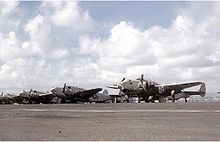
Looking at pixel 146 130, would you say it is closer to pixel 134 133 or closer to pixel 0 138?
pixel 134 133

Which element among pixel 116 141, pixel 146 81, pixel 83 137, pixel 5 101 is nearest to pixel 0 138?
pixel 83 137

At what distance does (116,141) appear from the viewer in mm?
13281

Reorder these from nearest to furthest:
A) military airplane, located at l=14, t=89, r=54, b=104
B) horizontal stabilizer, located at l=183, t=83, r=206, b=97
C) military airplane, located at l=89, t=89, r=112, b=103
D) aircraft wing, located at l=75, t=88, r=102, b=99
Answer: horizontal stabilizer, located at l=183, t=83, r=206, b=97 → aircraft wing, located at l=75, t=88, r=102, b=99 → military airplane, located at l=89, t=89, r=112, b=103 → military airplane, located at l=14, t=89, r=54, b=104

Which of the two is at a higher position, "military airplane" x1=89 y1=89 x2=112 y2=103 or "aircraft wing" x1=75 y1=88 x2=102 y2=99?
"aircraft wing" x1=75 y1=88 x2=102 y2=99

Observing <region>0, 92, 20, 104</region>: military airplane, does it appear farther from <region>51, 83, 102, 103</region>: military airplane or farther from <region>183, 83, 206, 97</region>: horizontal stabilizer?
<region>183, 83, 206, 97</region>: horizontal stabilizer

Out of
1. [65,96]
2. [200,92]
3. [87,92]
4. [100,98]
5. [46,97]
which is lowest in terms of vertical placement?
[100,98]

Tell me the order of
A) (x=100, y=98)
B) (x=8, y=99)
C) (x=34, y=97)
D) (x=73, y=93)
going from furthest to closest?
(x=8, y=99)
(x=34, y=97)
(x=100, y=98)
(x=73, y=93)

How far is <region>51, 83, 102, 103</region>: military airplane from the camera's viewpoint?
9738 centimetres

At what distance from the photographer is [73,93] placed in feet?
319

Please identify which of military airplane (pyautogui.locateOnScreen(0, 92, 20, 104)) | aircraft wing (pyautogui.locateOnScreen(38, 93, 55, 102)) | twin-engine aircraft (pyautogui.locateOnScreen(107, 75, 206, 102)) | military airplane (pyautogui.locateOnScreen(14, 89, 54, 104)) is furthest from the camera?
military airplane (pyautogui.locateOnScreen(0, 92, 20, 104))

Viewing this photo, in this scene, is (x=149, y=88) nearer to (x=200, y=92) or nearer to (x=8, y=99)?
(x=200, y=92)

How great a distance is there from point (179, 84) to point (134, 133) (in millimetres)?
63837

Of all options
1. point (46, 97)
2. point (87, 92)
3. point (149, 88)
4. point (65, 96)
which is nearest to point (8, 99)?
point (46, 97)

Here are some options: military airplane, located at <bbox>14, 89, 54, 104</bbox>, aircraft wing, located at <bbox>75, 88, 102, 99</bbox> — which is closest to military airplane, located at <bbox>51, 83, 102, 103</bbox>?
aircraft wing, located at <bbox>75, 88, 102, 99</bbox>
